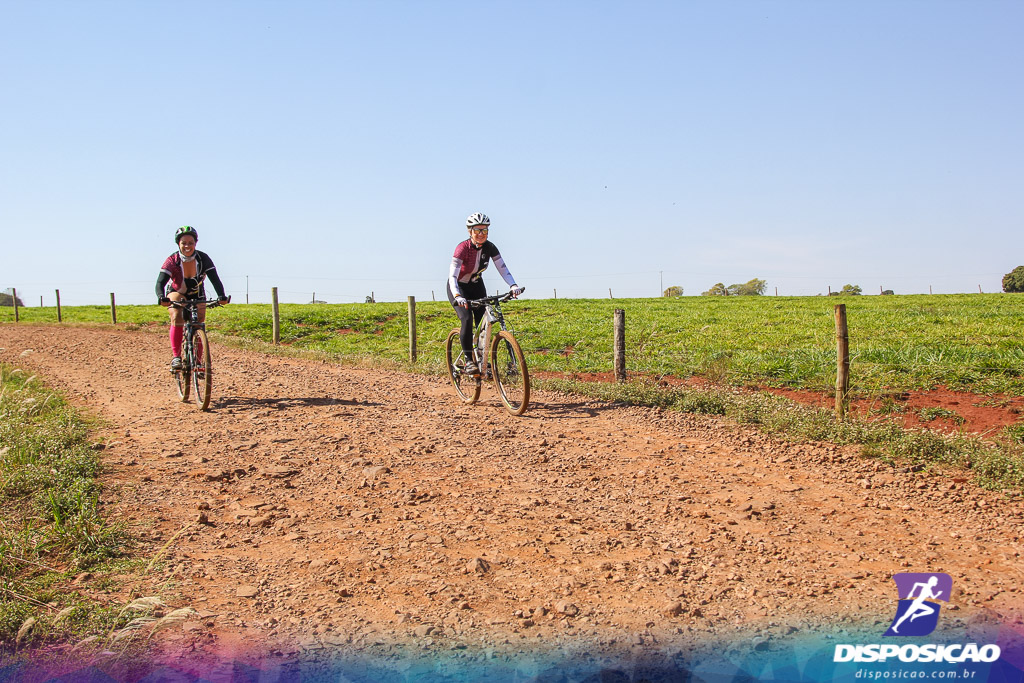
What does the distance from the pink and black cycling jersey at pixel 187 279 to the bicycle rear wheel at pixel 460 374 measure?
10.5 feet

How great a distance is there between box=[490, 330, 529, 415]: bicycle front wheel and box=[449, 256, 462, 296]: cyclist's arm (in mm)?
808

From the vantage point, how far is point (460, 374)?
990 cm

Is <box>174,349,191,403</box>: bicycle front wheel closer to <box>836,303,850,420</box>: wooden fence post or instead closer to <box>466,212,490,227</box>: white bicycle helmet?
<box>466,212,490,227</box>: white bicycle helmet

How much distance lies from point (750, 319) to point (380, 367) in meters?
14.0

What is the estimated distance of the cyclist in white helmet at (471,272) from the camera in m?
8.86

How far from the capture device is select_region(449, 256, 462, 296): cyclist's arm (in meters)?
9.02

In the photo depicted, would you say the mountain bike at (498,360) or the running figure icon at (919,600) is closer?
the running figure icon at (919,600)

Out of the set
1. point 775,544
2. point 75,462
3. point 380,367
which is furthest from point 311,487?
point 380,367

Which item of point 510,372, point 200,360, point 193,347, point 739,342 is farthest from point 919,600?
point 739,342

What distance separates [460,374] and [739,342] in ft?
28.6

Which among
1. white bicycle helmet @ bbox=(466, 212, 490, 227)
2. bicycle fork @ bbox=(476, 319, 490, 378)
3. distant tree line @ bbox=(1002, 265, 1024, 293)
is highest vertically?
distant tree line @ bbox=(1002, 265, 1024, 293)

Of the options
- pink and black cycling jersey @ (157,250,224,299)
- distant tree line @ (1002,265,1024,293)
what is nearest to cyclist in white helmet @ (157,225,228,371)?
pink and black cycling jersey @ (157,250,224,299)

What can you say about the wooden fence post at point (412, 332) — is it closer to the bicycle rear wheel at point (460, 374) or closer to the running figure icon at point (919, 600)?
the bicycle rear wheel at point (460, 374)

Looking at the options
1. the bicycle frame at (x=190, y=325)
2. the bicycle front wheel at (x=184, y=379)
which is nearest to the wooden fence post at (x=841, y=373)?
the bicycle frame at (x=190, y=325)
